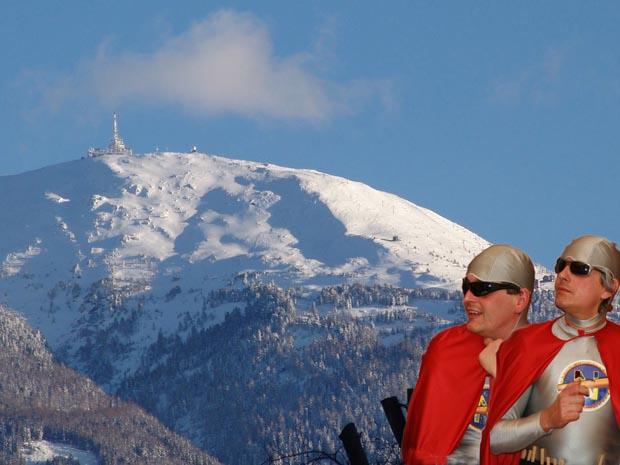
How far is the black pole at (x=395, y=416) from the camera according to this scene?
13930mm

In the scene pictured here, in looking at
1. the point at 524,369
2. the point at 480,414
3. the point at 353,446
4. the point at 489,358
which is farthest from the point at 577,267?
the point at 353,446

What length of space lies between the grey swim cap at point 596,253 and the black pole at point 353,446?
3.02 meters

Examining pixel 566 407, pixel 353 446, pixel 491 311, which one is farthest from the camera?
pixel 353 446

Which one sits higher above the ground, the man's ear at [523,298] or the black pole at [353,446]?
the man's ear at [523,298]

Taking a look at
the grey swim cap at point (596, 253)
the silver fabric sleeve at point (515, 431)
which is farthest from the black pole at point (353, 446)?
the grey swim cap at point (596, 253)

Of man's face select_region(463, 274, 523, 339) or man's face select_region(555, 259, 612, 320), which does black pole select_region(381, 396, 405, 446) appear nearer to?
man's face select_region(463, 274, 523, 339)

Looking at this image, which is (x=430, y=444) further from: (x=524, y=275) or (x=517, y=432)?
(x=524, y=275)

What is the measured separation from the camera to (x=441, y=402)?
507 inches

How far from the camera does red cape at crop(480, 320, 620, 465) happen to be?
12383 mm

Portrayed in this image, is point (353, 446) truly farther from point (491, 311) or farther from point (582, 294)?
point (582, 294)

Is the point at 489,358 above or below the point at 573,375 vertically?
above

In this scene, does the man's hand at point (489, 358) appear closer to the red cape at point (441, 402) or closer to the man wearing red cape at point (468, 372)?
the man wearing red cape at point (468, 372)

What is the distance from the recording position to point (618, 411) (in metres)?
12.1

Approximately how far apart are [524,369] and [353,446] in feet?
7.74
